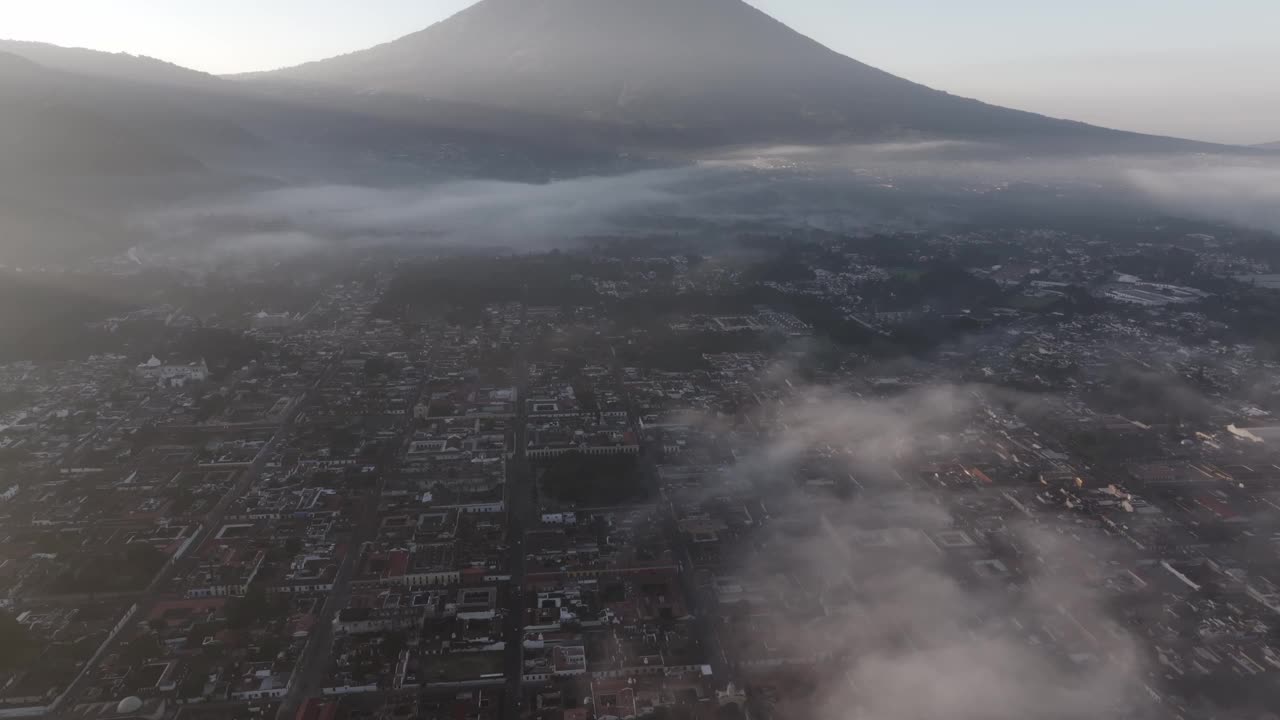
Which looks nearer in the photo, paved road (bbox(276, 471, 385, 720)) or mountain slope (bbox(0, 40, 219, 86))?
paved road (bbox(276, 471, 385, 720))

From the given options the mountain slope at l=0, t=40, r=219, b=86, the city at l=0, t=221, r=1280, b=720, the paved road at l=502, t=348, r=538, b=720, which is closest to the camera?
the paved road at l=502, t=348, r=538, b=720

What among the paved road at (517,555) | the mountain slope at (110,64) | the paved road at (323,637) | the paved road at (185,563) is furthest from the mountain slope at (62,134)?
the paved road at (323,637)

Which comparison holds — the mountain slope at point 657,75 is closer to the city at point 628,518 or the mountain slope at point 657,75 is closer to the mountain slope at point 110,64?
the mountain slope at point 110,64

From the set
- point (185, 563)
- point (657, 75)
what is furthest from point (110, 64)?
point (185, 563)

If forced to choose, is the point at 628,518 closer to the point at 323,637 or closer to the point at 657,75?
the point at 323,637

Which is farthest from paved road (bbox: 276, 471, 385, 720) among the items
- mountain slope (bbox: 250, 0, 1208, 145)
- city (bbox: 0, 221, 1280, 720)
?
mountain slope (bbox: 250, 0, 1208, 145)

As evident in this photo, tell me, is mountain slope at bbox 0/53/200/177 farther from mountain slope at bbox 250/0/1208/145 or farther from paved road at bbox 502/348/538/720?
paved road at bbox 502/348/538/720

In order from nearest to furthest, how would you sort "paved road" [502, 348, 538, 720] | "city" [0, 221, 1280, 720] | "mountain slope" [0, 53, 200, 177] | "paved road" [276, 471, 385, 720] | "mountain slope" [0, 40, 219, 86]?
"paved road" [276, 471, 385, 720]
"paved road" [502, 348, 538, 720]
"city" [0, 221, 1280, 720]
"mountain slope" [0, 53, 200, 177]
"mountain slope" [0, 40, 219, 86]

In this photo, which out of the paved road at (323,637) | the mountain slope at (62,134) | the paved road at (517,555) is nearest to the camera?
the paved road at (323,637)

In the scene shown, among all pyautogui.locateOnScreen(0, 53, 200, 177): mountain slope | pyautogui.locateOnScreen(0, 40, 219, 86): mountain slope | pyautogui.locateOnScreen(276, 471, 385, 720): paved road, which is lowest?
pyautogui.locateOnScreen(276, 471, 385, 720): paved road
